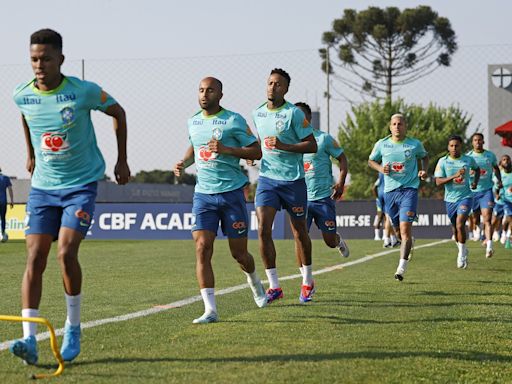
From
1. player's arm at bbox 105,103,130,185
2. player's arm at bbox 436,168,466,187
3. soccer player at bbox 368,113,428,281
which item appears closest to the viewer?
player's arm at bbox 105,103,130,185

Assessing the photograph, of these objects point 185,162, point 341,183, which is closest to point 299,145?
point 185,162

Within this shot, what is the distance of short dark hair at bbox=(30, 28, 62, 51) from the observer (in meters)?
6.29

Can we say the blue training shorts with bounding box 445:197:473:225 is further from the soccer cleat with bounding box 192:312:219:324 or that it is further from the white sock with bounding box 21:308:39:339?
the white sock with bounding box 21:308:39:339

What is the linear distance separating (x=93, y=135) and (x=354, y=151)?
224ft

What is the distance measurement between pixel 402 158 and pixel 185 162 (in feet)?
16.7

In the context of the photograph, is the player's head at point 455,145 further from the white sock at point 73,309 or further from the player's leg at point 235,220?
the white sock at point 73,309

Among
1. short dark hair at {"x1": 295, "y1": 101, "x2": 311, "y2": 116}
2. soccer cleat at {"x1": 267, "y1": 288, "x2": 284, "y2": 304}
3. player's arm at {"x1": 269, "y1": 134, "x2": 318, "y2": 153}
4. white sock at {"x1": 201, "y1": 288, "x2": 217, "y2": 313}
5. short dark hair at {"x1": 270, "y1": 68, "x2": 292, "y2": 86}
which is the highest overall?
short dark hair at {"x1": 270, "y1": 68, "x2": 292, "y2": 86}

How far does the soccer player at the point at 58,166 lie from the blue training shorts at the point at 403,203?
7155 millimetres

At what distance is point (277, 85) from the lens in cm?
971

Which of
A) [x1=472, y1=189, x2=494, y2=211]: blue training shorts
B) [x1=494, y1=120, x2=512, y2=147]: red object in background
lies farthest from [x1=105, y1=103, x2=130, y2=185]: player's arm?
[x1=494, y1=120, x2=512, y2=147]: red object in background

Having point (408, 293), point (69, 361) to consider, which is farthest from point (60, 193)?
point (408, 293)

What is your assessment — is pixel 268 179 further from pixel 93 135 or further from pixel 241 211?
pixel 93 135

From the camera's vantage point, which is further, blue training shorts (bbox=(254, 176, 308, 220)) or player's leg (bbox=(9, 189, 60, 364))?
blue training shorts (bbox=(254, 176, 308, 220))

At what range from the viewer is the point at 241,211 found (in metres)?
8.65
